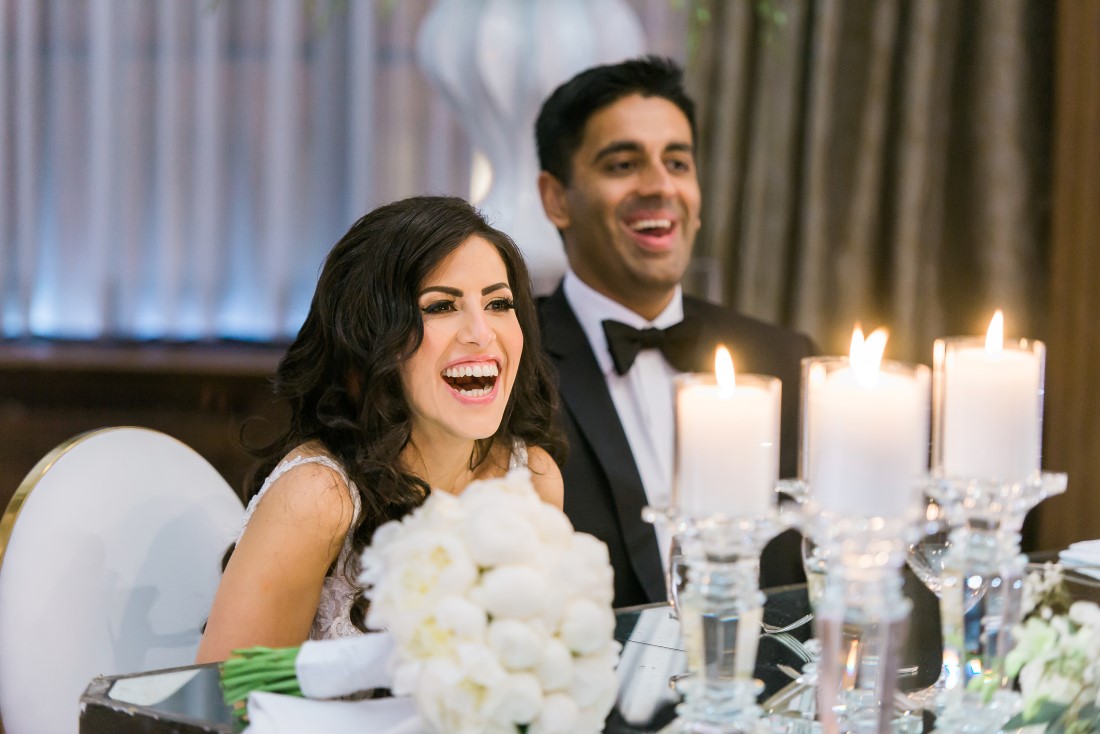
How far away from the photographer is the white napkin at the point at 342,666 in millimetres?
1203

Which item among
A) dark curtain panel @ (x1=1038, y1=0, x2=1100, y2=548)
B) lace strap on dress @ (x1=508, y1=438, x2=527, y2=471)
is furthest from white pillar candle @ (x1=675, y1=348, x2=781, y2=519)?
dark curtain panel @ (x1=1038, y1=0, x2=1100, y2=548)

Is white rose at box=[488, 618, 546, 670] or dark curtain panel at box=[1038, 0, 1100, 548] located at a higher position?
dark curtain panel at box=[1038, 0, 1100, 548]

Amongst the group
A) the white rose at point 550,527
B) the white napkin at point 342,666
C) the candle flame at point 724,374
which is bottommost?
the white napkin at point 342,666

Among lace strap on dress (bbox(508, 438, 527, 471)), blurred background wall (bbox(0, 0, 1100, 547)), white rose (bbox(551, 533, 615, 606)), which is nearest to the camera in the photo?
white rose (bbox(551, 533, 615, 606))

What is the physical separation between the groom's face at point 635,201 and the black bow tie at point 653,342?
5.6 inches

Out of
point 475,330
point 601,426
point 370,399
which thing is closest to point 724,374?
point 475,330

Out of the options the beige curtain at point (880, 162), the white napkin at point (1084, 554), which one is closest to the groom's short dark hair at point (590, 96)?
the beige curtain at point (880, 162)

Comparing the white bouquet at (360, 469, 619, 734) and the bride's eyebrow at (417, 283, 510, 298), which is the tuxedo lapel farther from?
the white bouquet at (360, 469, 619, 734)

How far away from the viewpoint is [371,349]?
1801 mm

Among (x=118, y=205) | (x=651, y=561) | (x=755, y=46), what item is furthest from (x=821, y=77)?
(x=118, y=205)

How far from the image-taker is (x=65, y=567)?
1760 mm

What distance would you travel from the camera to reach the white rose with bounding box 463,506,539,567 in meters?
1.11

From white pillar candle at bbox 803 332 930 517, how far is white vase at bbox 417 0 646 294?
6.17ft

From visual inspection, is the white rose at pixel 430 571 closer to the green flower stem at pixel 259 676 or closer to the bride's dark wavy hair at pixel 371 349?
the green flower stem at pixel 259 676
